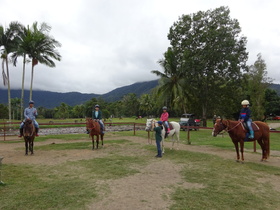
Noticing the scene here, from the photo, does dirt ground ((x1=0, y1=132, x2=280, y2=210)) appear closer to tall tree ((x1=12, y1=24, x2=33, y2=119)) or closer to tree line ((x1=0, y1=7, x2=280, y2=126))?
tall tree ((x1=12, y1=24, x2=33, y2=119))

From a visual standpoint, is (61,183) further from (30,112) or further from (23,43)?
(23,43)

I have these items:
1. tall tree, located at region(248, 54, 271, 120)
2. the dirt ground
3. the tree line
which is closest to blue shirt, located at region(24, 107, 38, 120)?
the dirt ground

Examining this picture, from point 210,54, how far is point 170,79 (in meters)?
6.94

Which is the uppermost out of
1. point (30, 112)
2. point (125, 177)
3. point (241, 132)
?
point (30, 112)

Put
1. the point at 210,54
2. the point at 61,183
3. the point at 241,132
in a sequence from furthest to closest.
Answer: the point at 210,54
the point at 241,132
the point at 61,183

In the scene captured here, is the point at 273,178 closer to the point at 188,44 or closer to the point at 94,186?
the point at 94,186

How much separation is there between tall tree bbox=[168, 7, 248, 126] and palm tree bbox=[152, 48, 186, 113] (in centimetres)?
115

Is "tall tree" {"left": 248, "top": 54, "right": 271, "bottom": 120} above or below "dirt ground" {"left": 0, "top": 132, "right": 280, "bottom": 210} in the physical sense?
above

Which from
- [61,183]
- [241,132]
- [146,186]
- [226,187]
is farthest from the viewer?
[241,132]

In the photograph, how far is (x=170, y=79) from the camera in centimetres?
2770

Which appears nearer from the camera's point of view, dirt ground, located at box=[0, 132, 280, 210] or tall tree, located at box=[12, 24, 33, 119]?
dirt ground, located at box=[0, 132, 280, 210]

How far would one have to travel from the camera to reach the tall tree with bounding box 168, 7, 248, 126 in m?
22.6

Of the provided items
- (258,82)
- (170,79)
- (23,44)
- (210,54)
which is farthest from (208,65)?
(23,44)

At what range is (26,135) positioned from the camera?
8.81m
